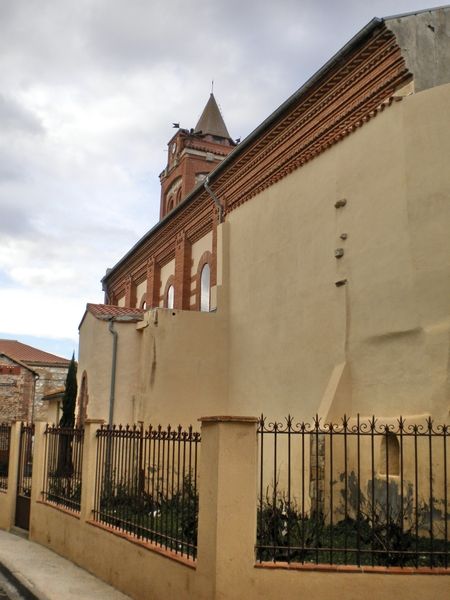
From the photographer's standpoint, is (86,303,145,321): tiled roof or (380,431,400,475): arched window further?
(86,303,145,321): tiled roof

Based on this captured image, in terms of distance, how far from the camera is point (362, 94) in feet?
41.0

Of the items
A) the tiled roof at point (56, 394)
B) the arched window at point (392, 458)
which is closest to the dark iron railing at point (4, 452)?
the arched window at point (392, 458)

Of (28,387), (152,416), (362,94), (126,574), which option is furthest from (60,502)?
(28,387)

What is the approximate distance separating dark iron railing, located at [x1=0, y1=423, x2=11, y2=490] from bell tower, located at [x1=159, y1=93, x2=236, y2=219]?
50.2 feet

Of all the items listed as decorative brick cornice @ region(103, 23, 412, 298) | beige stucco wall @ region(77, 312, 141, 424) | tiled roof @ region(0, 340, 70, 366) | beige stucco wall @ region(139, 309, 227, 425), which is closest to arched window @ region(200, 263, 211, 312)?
decorative brick cornice @ region(103, 23, 412, 298)

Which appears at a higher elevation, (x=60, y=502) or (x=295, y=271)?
(x=295, y=271)

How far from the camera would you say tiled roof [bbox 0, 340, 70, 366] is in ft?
143

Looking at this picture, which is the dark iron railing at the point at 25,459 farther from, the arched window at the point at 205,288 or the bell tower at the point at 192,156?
the bell tower at the point at 192,156

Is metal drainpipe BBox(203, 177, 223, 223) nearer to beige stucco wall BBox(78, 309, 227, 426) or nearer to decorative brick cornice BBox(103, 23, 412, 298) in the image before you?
A: decorative brick cornice BBox(103, 23, 412, 298)

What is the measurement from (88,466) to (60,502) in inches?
75.9

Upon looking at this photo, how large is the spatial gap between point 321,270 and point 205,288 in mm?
7593

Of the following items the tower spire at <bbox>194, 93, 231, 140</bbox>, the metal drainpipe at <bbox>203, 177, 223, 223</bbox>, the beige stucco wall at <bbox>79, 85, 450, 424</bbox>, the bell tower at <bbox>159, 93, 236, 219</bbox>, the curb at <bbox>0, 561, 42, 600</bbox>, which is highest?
the tower spire at <bbox>194, 93, 231, 140</bbox>

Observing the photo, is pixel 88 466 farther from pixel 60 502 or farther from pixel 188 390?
pixel 188 390

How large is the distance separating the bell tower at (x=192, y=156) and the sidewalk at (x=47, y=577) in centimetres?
1961
